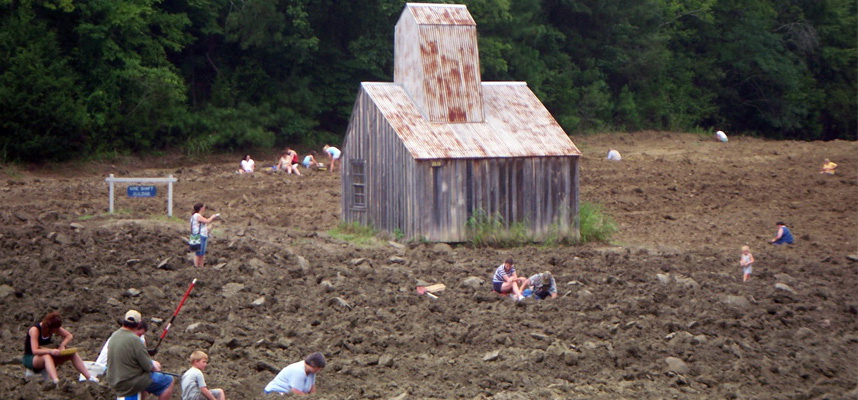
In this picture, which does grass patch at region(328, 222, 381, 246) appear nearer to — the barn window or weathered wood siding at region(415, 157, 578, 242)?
the barn window

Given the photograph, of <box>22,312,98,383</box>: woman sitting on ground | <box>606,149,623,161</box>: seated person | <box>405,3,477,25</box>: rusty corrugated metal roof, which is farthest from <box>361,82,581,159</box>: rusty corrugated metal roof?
<box>606,149,623,161</box>: seated person

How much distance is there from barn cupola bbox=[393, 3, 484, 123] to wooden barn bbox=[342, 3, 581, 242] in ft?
0.08

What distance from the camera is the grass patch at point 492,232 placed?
23.0 metres

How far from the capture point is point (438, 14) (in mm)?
24875

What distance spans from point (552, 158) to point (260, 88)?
22427 mm

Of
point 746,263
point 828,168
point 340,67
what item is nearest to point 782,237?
point 746,263

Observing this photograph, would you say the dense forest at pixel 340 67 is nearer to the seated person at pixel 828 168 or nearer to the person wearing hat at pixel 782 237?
the seated person at pixel 828 168

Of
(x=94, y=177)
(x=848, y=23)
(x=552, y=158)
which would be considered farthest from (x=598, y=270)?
(x=848, y=23)

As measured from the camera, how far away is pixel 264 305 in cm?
1608

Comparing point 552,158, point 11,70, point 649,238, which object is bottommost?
point 649,238

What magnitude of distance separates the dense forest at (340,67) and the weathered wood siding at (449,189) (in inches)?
574

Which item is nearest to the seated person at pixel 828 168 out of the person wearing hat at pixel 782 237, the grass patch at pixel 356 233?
the person wearing hat at pixel 782 237

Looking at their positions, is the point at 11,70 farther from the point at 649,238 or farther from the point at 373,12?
the point at 649,238

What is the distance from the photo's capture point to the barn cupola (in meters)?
24.2
